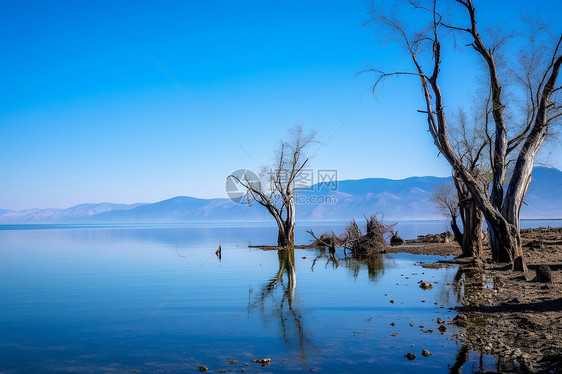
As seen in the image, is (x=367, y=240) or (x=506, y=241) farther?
(x=367, y=240)

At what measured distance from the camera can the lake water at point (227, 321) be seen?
22.7ft

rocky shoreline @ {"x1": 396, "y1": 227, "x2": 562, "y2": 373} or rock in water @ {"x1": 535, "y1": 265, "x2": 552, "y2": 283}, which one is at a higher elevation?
rock in water @ {"x1": 535, "y1": 265, "x2": 552, "y2": 283}

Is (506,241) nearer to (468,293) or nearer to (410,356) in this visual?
(468,293)

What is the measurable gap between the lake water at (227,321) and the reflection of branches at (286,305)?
0.02 meters

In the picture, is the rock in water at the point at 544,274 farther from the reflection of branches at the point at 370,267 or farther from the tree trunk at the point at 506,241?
the reflection of branches at the point at 370,267

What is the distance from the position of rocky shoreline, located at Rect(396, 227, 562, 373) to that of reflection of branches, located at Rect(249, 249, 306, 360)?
283cm

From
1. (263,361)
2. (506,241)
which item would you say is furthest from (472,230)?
(263,361)

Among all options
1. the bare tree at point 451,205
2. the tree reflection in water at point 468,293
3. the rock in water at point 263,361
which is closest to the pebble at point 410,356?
the tree reflection in water at point 468,293

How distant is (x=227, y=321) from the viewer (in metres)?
9.73

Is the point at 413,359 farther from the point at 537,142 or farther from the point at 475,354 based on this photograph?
the point at 537,142

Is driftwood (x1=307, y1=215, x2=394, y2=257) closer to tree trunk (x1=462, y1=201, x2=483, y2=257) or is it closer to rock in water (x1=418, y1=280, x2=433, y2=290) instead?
tree trunk (x1=462, y1=201, x2=483, y2=257)

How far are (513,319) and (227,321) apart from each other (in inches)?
220

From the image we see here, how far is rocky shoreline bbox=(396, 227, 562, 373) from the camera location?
20.7ft

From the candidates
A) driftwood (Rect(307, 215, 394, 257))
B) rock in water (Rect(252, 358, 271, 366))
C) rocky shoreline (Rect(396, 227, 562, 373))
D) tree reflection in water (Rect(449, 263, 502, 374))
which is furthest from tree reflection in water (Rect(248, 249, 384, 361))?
driftwood (Rect(307, 215, 394, 257))
